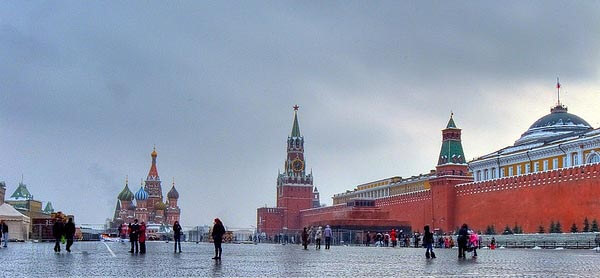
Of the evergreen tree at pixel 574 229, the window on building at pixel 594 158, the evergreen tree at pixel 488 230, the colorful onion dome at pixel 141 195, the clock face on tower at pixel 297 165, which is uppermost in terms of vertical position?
the clock face on tower at pixel 297 165

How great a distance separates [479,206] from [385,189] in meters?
32.2

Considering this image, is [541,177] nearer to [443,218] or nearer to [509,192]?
[509,192]

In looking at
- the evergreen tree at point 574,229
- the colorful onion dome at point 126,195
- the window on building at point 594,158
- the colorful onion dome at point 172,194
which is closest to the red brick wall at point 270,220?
the colorful onion dome at point 172,194

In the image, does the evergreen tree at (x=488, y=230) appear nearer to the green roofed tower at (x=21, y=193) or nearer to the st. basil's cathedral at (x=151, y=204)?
the st. basil's cathedral at (x=151, y=204)

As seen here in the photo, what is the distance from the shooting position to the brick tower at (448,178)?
56250 mm

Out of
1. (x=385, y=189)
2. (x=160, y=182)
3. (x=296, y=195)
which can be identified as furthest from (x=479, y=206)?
(x=160, y=182)

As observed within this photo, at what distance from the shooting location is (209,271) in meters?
12.0

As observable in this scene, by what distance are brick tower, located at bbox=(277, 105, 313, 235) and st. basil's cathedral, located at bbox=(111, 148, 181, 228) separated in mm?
16730

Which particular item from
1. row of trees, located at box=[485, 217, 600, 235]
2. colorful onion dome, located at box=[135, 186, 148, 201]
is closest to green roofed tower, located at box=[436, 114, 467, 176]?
row of trees, located at box=[485, 217, 600, 235]

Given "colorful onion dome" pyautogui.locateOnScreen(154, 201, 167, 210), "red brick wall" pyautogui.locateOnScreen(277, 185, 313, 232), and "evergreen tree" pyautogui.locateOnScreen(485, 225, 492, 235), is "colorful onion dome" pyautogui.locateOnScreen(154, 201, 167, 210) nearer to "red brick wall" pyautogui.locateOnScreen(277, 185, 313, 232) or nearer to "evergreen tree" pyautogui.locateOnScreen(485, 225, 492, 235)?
"red brick wall" pyautogui.locateOnScreen(277, 185, 313, 232)

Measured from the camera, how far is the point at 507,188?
Result: 1961 inches

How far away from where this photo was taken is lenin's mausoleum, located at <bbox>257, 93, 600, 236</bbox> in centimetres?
4350

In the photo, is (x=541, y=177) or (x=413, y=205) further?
(x=413, y=205)

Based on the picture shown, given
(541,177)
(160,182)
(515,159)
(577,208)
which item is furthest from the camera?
(160,182)
